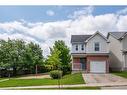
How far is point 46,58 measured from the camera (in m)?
15.7

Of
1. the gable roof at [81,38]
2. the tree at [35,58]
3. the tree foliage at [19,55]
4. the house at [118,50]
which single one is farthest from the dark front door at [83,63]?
the tree at [35,58]

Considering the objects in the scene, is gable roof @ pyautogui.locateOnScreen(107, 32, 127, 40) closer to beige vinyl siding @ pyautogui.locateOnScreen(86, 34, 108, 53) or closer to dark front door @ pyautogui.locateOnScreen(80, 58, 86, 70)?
beige vinyl siding @ pyautogui.locateOnScreen(86, 34, 108, 53)

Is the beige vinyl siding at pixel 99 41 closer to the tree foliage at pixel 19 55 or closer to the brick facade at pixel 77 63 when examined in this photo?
the brick facade at pixel 77 63

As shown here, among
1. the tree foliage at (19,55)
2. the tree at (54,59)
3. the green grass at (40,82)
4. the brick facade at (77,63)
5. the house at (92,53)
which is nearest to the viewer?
the green grass at (40,82)

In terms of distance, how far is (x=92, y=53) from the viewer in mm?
24672

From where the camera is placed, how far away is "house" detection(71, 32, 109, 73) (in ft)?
78.9

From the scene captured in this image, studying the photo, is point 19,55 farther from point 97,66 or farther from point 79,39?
point 97,66

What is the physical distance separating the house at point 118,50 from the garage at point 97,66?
1.00m

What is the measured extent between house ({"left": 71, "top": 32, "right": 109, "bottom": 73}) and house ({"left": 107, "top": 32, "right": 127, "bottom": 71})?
761 mm

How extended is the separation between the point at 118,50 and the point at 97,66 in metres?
1.88

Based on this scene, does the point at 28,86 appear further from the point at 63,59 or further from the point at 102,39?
the point at 102,39

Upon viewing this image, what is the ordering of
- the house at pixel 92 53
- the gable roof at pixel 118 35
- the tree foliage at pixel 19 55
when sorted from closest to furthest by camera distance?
the tree foliage at pixel 19 55
the gable roof at pixel 118 35
the house at pixel 92 53

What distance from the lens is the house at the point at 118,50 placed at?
23.8 m
